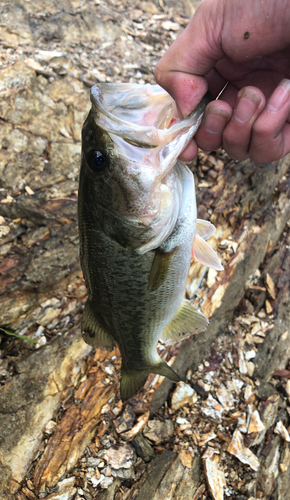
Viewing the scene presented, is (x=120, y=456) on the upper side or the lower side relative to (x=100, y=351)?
lower

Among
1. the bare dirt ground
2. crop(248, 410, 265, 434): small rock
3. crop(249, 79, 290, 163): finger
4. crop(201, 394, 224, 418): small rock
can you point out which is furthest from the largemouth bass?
crop(248, 410, 265, 434): small rock

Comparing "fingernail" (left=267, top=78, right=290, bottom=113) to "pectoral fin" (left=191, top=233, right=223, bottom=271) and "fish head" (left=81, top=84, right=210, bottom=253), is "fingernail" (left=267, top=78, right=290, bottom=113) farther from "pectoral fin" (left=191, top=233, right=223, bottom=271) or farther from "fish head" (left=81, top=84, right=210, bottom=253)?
"pectoral fin" (left=191, top=233, right=223, bottom=271)

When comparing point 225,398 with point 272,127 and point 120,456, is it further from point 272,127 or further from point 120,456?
Result: point 272,127

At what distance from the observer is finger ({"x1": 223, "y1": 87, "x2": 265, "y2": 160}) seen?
1.90 meters

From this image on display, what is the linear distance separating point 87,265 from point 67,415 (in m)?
1.55

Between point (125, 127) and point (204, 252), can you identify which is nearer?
point (125, 127)

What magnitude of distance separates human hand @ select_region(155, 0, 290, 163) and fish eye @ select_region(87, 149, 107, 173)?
56cm

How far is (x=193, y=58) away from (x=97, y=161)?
93 centimetres

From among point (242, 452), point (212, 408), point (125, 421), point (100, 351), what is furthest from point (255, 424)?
point (100, 351)

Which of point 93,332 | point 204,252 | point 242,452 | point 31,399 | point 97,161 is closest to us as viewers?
point 97,161

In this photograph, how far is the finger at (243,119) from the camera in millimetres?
1896

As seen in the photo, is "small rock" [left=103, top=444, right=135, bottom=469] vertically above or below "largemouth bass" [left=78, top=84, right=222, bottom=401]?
below

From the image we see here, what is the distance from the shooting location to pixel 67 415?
9.29ft

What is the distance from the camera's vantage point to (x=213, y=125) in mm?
1986
